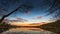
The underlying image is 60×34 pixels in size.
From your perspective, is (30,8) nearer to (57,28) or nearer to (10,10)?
(10,10)

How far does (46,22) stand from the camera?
230 centimetres

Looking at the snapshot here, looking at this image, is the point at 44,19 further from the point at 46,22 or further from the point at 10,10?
the point at 10,10

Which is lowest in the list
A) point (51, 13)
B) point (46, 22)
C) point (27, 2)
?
point (46, 22)

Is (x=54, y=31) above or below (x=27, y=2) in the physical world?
below

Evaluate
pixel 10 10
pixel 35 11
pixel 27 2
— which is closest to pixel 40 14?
pixel 35 11

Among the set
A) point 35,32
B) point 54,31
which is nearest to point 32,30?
point 35,32

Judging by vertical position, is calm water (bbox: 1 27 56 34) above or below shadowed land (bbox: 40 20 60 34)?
below

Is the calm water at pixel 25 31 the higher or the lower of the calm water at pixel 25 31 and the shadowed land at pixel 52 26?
the lower

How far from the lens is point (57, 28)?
232 cm

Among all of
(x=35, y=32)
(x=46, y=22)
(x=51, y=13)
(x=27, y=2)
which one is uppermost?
(x=27, y=2)

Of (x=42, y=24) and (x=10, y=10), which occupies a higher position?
(x=10, y=10)

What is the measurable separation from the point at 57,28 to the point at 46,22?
196 mm

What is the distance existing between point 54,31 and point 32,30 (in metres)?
0.34

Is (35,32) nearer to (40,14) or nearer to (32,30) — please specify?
(32,30)
